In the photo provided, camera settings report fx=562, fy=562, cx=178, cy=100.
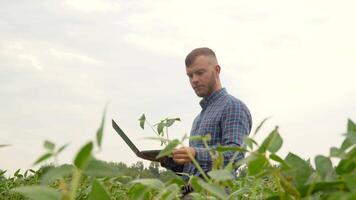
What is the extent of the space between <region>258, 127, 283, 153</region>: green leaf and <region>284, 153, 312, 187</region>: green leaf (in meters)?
0.02

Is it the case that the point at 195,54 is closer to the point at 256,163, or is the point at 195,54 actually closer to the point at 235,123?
the point at 235,123

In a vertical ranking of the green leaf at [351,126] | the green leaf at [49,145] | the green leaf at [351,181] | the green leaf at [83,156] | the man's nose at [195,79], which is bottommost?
the green leaf at [351,181]

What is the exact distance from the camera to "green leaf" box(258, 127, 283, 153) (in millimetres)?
464

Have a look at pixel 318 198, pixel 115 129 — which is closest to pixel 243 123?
pixel 115 129

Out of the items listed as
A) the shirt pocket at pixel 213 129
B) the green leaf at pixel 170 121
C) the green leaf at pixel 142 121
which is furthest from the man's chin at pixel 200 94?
the green leaf at pixel 170 121

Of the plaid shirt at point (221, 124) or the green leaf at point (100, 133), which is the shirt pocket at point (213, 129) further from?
the green leaf at point (100, 133)

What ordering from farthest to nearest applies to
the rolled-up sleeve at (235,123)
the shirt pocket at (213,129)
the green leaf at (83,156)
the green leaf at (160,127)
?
1. the shirt pocket at (213,129)
2. the rolled-up sleeve at (235,123)
3. the green leaf at (160,127)
4. the green leaf at (83,156)

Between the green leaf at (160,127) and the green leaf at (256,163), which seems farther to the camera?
the green leaf at (160,127)

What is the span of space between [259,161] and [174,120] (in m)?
0.80

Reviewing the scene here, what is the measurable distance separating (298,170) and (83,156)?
7.8 inches

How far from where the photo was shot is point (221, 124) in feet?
11.0

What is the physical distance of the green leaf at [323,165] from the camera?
1.50ft

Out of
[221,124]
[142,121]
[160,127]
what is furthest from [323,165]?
[221,124]

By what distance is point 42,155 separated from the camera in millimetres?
417
